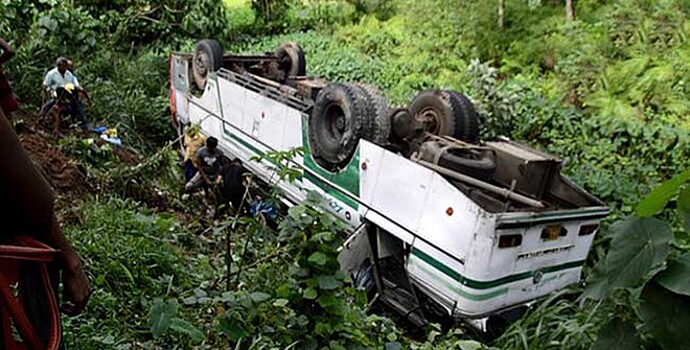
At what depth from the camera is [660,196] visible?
1.35 metres

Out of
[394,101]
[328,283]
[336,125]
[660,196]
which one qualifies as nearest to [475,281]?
[328,283]

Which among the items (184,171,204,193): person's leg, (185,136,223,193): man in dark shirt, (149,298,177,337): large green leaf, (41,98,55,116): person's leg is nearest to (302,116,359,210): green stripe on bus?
(185,136,223,193): man in dark shirt

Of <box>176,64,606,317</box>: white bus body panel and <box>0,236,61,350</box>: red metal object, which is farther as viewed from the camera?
<box>176,64,606,317</box>: white bus body panel

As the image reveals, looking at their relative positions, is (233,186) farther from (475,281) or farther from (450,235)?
(475,281)

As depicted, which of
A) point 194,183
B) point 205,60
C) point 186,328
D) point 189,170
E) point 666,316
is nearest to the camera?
point 666,316

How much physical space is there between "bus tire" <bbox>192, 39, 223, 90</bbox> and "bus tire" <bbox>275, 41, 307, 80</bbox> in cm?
96

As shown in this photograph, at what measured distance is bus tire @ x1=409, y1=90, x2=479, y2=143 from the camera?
6.24 m

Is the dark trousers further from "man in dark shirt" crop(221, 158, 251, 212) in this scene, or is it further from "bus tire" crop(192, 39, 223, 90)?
"man in dark shirt" crop(221, 158, 251, 212)

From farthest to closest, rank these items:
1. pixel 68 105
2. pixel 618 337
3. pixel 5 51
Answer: pixel 68 105, pixel 5 51, pixel 618 337

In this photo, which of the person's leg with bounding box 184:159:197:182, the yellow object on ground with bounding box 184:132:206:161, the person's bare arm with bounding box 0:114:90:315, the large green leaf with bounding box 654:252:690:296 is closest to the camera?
the person's bare arm with bounding box 0:114:90:315

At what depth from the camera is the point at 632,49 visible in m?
10.6

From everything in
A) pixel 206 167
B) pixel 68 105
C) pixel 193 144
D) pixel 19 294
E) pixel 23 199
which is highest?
pixel 23 199

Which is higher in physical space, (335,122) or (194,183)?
(335,122)

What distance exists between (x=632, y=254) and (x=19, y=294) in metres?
1.29
